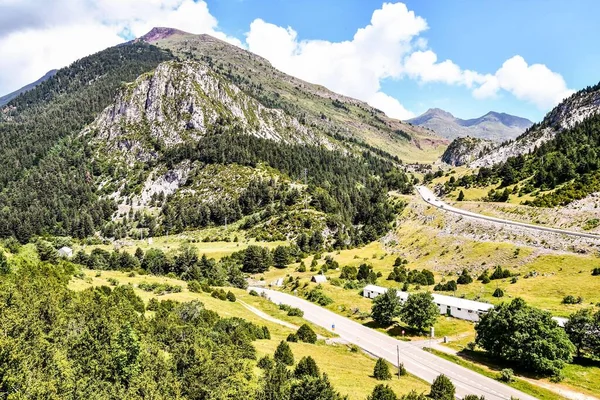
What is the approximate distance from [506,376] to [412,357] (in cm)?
1261

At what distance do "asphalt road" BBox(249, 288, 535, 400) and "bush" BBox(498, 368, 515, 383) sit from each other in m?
1.14

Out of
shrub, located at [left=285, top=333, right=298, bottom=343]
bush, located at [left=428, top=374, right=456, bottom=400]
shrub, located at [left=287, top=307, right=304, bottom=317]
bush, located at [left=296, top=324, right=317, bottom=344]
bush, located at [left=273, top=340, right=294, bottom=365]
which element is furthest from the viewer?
shrub, located at [left=287, top=307, right=304, bottom=317]

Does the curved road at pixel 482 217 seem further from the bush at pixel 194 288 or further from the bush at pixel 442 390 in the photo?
the bush at pixel 194 288

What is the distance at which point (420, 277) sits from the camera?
91562mm

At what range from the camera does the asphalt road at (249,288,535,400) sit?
42844 millimetres

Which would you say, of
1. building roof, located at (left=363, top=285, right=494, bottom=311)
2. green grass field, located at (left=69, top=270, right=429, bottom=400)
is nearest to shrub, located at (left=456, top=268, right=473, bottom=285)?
building roof, located at (left=363, top=285, right=494, bottom=311)

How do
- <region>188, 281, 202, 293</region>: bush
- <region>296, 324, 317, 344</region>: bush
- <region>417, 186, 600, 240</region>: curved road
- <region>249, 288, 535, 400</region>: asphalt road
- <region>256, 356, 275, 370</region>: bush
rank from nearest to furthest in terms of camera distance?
1. <region>256, 356, 275, 370</region>: bush
2. <region>249, 288, 535, 400</region>: asphalt road
3. <region>296, 324, 317, 344</region>: bush
4. <region>188, 281, 202, 293</region>: bush
5. <region>417, 186, 600, 240</region>: curved road

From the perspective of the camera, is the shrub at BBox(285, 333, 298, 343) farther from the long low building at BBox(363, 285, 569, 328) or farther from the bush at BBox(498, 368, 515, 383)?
the long low building at BBox(363, 285, 569, 328)

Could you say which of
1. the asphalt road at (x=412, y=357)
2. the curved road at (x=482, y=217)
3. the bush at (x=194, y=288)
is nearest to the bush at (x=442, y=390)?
the asphalt road at (x=412, y=357)

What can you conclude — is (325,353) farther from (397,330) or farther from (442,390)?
(397,330)

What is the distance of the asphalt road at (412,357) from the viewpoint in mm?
42844

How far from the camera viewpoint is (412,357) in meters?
54.3

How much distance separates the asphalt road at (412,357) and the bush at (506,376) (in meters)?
1.14

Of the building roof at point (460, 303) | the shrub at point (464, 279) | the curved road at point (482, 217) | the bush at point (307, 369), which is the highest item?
the curved road at point (482, 217)
